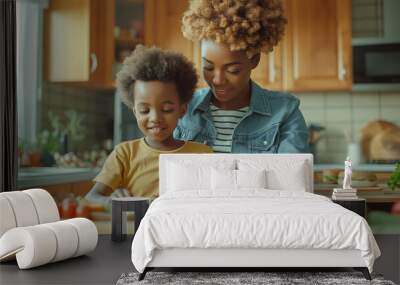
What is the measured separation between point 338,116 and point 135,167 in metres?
2.11

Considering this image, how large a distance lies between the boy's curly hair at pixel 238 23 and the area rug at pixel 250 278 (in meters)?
2.46

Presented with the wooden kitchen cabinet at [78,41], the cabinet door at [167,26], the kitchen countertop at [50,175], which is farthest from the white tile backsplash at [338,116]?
the kitchen countertop at [50,175]

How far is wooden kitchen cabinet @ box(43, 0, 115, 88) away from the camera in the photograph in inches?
229

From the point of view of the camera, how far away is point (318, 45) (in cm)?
567

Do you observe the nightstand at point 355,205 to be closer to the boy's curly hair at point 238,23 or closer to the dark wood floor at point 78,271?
the boy's curly hair at point 238,23

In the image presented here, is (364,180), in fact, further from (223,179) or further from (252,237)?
(252,237)

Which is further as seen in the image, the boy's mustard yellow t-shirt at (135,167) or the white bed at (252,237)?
the boy's mustard yellow t-shirt at (135,167)

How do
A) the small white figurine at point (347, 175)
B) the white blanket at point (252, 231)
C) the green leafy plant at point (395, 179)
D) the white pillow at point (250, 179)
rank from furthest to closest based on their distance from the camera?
the green leafy plant at point (395, 179)
the small white figurine at point (347, 175)
the white pillow at point (250, 179)
the white blanket at point (252, 231)

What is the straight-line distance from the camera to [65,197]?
585cm

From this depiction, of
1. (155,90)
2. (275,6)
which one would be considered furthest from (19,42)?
(275,6)

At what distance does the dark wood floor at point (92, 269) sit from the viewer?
147 inches

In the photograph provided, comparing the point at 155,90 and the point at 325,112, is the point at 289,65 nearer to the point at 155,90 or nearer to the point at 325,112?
the point at 325,112

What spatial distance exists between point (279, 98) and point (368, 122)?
930mm

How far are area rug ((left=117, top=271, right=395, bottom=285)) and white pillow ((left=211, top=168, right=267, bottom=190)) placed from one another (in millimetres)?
1215
